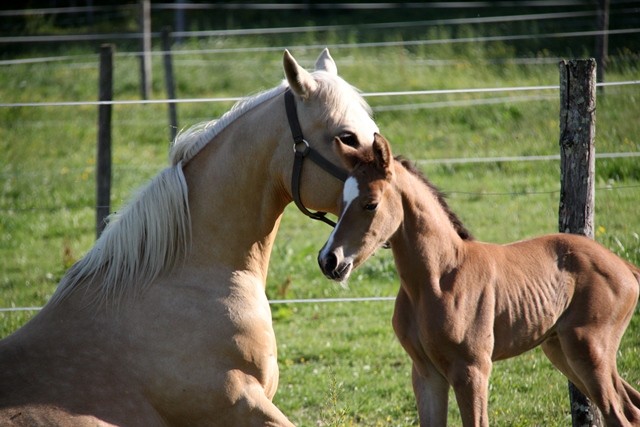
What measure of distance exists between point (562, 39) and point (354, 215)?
10359mm

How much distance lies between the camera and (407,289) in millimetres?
3676

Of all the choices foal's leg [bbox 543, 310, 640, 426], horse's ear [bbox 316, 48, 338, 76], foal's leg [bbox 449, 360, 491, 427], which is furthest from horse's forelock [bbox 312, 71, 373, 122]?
foal's leg [bbox 543, 310, 640, 426]

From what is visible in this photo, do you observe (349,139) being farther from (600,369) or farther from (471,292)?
(600,369)

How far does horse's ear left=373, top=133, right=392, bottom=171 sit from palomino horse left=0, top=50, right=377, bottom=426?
0.29ft

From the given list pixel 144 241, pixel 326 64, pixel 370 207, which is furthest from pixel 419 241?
pixel 144 241

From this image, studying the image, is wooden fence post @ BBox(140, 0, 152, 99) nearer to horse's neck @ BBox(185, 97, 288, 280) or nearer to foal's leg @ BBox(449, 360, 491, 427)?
horse's neck @ BBox(185, 97, 288, 280)

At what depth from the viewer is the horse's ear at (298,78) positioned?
3145 mm

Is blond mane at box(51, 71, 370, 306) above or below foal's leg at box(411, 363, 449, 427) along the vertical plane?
above

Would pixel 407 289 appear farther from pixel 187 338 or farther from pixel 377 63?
pixel 377 63

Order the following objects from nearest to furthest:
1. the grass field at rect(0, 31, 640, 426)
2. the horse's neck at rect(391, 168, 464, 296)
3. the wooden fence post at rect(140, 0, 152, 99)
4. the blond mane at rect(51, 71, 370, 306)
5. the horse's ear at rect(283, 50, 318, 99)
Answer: the horse's ear at rect(283, 50, 318, 99)
the blond mane at rect(51, 71, 370, 306)
the horse's neck at rect(391, 168, 464, 296)
the grass field at rect(0, 31, 640, 426)
the wooden fence post at rect(140, 0, 152, 99)

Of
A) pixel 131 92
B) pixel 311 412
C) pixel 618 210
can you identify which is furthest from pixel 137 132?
pixel 311 412

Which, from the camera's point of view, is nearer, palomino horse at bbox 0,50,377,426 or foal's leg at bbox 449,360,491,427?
palomino horse at bbox 0,50,377,426

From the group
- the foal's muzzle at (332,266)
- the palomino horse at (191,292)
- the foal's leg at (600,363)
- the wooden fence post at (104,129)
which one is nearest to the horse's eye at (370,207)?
the palomino horse at (191,292)

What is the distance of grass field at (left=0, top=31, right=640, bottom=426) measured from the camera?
16.5 feet
